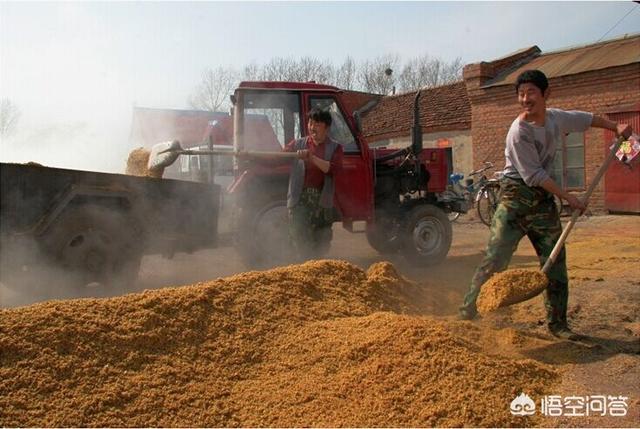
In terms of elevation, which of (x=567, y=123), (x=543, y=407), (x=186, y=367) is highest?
(x=567, y=123)

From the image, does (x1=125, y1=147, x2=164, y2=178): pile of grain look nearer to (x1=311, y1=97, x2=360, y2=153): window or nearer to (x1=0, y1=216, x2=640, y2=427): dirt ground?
(x1=0, y1=216, x2=640, y2=427): dirt ground

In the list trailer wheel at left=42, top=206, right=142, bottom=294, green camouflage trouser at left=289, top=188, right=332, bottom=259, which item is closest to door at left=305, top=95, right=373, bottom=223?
green camouflage trouser at left=289, top=188, right=332, bottom=259

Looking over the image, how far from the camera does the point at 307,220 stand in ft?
18.7

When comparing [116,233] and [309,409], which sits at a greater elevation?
[116,233]

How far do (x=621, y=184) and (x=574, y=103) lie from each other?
247cm

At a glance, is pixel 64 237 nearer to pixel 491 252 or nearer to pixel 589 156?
pixel 491 252

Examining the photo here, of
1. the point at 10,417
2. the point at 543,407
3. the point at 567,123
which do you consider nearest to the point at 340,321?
the point at 543,407

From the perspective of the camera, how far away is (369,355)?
3318 mm

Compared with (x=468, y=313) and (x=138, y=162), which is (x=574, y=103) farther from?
(x=468, y=313)

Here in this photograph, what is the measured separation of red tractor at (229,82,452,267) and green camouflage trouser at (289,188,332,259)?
46 centimetres

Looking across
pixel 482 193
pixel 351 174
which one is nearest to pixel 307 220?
pixel 351 174

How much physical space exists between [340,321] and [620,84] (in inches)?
516

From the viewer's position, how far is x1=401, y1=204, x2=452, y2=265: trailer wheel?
8.18m

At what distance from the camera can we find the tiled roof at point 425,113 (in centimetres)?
2027
